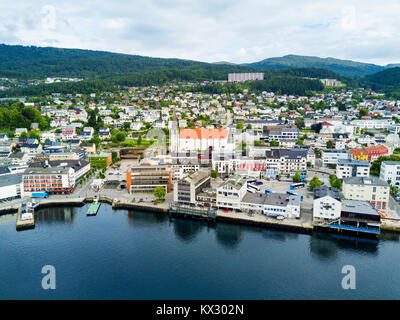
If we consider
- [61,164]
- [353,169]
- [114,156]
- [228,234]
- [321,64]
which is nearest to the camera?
[228,234]

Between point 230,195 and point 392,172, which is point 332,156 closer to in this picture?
point 392,172

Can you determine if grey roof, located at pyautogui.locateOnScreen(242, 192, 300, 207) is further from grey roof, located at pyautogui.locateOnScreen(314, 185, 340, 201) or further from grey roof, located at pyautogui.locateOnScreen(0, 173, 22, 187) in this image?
grey roof, located at pyautogui.locateOnScreen(0, 173, 22, 187)

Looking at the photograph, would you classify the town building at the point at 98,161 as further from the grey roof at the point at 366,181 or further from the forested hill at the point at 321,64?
the forested hill at the point at 321,64

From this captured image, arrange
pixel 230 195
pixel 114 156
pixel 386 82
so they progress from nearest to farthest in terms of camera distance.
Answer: pixel 230 195
pixel 114 156
pixel 386 82

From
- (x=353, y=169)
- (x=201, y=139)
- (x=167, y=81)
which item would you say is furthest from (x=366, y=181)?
(x=167, y=81)

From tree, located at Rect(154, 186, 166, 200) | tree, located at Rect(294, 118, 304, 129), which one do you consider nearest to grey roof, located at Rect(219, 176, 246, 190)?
tree, located at Rect(154, 186, 166, 200)

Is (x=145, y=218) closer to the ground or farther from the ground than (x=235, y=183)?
closer to the ground

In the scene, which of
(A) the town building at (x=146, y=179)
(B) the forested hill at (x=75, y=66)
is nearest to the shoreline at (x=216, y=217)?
(A) the town building at (x=146, y=179)
